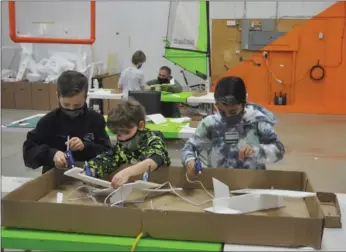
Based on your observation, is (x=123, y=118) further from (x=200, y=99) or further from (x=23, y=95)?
(x=23, y=95)

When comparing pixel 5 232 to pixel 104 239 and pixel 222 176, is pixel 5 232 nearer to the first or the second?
pixel 104 239

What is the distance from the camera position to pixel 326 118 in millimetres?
7270

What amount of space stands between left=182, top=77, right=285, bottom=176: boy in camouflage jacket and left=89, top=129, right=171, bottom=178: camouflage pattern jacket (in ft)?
0.33

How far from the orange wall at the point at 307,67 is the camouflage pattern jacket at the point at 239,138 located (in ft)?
20.0

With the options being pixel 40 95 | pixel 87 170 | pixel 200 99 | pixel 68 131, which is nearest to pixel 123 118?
pixel 87 170

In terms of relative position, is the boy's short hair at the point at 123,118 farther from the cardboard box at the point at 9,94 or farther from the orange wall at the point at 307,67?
the cardboard box at the point at 9,94

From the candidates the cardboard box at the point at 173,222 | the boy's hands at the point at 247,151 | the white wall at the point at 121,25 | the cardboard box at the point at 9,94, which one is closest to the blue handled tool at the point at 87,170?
the cardboard box at the point at 173,222

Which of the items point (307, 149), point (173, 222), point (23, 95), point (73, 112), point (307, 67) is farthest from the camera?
point (23, 95)

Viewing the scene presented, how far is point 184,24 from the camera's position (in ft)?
16.3

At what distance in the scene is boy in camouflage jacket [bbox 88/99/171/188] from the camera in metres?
1.62

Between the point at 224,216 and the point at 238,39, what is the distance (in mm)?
6799

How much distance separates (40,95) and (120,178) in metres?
6.61

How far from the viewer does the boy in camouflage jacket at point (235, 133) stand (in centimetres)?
170

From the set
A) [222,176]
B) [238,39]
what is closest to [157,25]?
[238,39]
